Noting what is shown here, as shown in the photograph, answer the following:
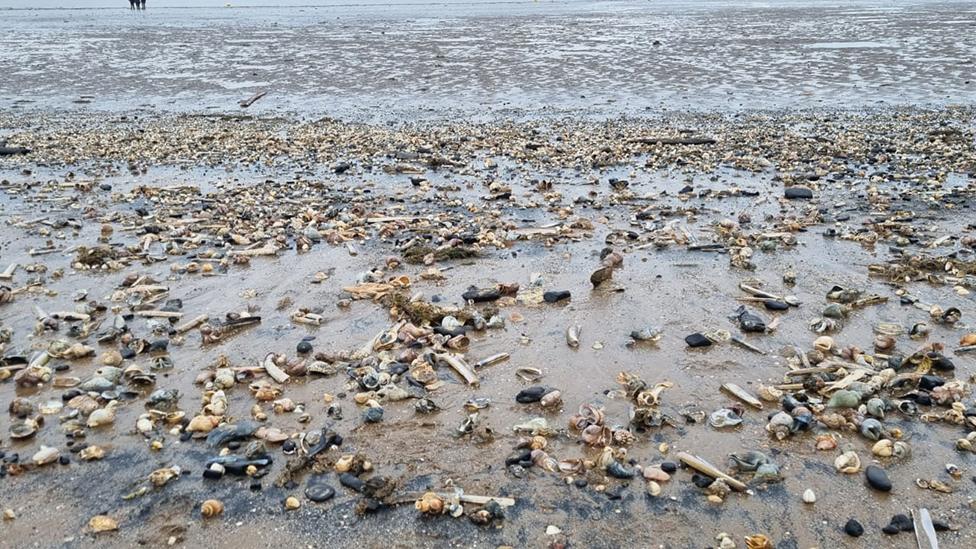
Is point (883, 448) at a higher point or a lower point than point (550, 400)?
higher

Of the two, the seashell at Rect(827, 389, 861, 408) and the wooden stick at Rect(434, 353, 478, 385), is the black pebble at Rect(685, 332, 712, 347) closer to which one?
the seashell at Rect(827, 389, 861, 408)

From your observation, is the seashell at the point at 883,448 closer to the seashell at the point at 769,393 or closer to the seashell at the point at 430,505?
the seashell at the point at 769,393

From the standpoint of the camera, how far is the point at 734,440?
517 cm

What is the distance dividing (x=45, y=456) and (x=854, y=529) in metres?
5.35

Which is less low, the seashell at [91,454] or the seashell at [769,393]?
the seashell at [769,393]

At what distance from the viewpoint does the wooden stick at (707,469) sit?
4656mm

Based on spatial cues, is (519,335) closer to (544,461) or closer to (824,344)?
(544,461)

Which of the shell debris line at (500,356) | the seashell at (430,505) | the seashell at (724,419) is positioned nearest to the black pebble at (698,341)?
the shell debris line at (500,356)

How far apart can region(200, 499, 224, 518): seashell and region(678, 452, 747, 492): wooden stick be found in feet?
10.0

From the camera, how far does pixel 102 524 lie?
14.5 ft

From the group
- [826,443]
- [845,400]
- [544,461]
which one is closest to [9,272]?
[544,461]

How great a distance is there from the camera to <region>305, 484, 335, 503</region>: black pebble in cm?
464

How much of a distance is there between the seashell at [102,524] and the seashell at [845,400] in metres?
5.07

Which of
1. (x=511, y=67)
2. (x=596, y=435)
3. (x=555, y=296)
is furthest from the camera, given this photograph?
(x=511, y=67)
